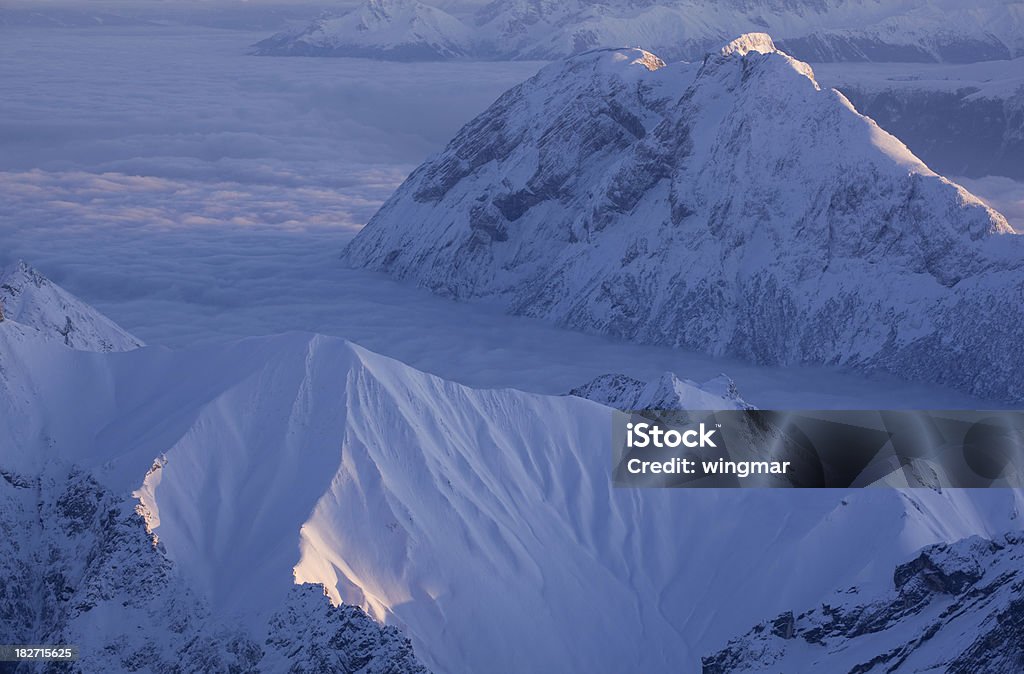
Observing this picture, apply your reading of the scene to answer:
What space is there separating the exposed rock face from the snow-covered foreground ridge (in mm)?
11218

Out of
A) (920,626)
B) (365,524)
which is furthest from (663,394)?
(920,626)

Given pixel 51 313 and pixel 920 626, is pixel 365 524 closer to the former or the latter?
pixel 920 626

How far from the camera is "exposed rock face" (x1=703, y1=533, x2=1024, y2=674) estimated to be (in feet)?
303

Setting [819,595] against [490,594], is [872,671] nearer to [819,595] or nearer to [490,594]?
[819,595]

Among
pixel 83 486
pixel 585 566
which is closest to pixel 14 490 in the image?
pixel 83 486

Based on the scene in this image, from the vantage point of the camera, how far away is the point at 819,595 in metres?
119

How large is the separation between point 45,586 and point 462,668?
3495 cm

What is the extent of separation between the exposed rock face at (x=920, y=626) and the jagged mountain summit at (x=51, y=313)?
295ft

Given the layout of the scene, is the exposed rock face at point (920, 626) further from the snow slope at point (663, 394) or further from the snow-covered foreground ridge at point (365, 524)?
the snow slope at point (663, 394)

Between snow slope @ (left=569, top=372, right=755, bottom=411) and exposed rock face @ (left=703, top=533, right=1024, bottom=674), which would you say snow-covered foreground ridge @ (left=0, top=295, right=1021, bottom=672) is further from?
exposed rock face @ (left=703, top=533, right=1024, bottom=674)

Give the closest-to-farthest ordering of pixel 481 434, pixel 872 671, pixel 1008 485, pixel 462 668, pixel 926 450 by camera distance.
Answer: pixel 872 671 < pixel 462 668 < pixel 481 434 < pixel 1008 485 < pixel 926 450

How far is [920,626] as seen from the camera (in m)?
100

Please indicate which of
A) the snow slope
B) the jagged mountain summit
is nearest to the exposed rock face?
the snow slope

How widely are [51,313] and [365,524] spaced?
64.6m
